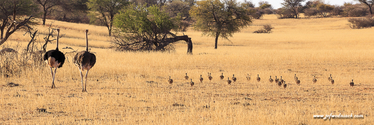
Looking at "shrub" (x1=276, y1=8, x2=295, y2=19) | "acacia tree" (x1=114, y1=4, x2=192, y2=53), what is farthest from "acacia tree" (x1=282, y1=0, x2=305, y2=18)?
"acacia tree" (x1=114, y1=4, x2=192, y2=53)

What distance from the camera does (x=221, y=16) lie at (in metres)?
41.7

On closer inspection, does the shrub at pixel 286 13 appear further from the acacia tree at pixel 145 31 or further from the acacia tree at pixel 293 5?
the acacia tree at pixel 145 31

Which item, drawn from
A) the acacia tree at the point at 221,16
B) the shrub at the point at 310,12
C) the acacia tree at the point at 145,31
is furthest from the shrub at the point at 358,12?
the acacia tree at the point at 145,31

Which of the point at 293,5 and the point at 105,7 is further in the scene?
the point at 293,5

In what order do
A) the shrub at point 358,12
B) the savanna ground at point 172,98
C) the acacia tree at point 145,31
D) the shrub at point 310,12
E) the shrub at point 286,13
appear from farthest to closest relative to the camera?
the shrub at point 286,13
the shrub at point 310,12
the shrub at point 358,12
the acacia tree at point 145,31
the savanna ground at point 172,98

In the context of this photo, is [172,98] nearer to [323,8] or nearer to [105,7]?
[105,7]

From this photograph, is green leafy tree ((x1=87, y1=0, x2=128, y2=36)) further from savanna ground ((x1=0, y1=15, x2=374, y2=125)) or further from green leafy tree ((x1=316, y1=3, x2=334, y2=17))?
green leafy tree ((x1=316, y1=3, x2=334, y2=17))

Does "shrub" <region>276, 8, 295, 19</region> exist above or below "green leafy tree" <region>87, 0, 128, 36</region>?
above

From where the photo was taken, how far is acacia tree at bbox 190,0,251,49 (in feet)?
136

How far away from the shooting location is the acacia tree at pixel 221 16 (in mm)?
41406

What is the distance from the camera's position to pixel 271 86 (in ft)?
43.6

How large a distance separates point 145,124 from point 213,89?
226 inches

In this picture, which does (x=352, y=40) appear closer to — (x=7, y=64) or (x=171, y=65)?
(x=171, y=65)

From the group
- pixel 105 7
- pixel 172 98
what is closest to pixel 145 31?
pixel 172 98
